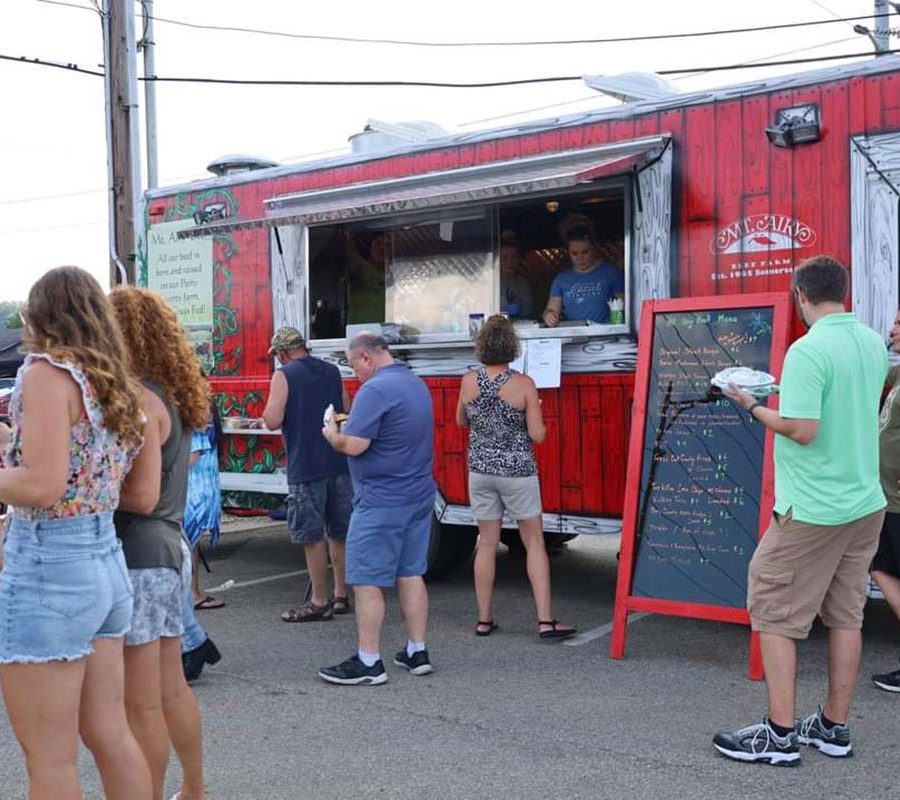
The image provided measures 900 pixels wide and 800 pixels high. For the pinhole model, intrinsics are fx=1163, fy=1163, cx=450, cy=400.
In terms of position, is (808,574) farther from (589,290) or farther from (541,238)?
(541,238)

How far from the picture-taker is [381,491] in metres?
5.35

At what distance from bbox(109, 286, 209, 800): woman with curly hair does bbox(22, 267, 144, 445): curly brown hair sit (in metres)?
0.30

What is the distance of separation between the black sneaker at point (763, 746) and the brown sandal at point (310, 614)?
2.97 metres

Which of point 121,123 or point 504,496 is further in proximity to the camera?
point 121,123

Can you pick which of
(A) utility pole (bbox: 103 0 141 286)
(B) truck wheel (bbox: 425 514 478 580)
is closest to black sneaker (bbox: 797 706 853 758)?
(B) truck wheel (bbox: 425 514 478 580)

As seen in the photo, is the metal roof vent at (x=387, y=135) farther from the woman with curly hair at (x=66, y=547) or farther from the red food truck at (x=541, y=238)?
the woman with curly hair at (x=66, y=547)

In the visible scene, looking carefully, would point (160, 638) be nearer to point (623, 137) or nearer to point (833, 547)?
point (833, 547)

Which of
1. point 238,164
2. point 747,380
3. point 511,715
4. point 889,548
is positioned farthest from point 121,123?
point 889,548

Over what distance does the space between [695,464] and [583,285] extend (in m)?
1.76

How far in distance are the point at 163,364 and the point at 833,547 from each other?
238 cm

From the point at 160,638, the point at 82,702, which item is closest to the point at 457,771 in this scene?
the point at 160,638

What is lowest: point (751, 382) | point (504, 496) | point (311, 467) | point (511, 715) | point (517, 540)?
point (511, 715)

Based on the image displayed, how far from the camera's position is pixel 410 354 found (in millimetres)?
7340

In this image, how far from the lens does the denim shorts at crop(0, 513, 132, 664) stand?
2.71 m
